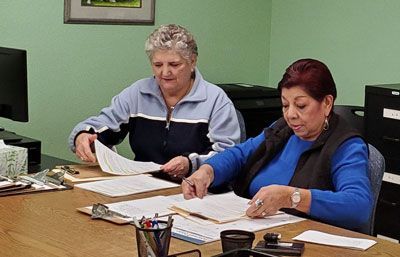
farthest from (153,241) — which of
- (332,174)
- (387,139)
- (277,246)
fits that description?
(387,139)

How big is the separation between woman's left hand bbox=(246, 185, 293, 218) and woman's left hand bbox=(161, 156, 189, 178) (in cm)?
60

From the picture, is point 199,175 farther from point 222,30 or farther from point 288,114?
point 222,30

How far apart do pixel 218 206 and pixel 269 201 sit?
0.65ft

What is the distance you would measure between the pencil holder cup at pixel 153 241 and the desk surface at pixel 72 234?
16 centimetres

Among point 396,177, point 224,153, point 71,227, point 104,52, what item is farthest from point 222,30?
point 71,227

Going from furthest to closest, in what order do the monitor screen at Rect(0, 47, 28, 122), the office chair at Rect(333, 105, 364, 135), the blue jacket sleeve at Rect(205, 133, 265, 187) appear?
the office chair at Rect(333, 105, 364, 135) < the monitor screen at Rect(0, 47, 28, 122) < the blue jacket sleeve at Rect(205, 133, 265, 187)

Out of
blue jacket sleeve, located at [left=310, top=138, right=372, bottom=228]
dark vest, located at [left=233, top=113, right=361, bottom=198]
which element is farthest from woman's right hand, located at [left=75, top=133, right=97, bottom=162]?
blue jacket sleeve, located at [left=310, top=138, right=372, bottom=228]

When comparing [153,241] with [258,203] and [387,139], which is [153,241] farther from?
[387,139]

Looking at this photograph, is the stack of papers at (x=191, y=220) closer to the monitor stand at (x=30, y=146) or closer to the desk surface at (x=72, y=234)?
the desk surface at (x=72, y=234)

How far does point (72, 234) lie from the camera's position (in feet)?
6.80

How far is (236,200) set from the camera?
2.47 metres

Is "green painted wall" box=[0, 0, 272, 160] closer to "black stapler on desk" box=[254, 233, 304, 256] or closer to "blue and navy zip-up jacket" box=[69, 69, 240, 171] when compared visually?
"blue and navy zip-up jacket" box=[69, 69, 240, 171]

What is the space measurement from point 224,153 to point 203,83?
1.88 feet

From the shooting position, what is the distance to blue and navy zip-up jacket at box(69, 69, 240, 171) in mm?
3119
